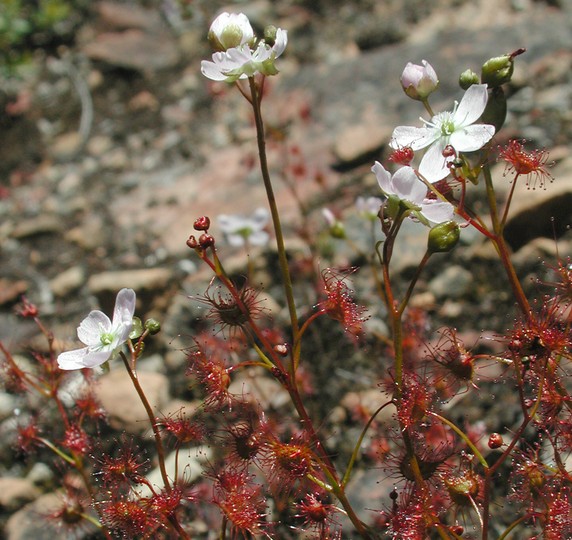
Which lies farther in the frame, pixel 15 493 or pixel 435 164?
pixel 15 493

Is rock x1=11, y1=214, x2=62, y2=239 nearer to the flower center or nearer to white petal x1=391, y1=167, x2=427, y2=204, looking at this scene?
the flower center

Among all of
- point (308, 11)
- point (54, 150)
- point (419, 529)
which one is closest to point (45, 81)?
point (54, 150)

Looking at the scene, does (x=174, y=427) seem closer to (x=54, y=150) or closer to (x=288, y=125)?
(x=288, y=125)

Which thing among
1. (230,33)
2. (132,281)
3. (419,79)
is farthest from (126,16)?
(419,79)

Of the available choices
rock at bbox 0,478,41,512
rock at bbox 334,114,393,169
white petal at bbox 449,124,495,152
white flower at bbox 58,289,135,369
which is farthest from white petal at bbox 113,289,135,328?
rock at bbox 334,114,393,169

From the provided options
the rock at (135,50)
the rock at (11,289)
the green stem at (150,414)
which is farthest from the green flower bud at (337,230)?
the rock at (135,50)

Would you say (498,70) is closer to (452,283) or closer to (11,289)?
(452,283)
